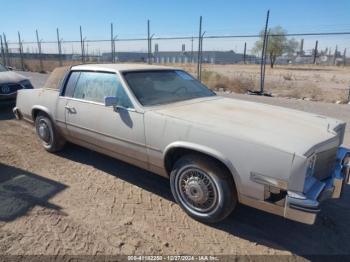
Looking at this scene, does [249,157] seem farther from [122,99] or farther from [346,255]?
[122,99]

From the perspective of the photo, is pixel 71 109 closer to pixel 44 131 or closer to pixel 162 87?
pixel 44 131

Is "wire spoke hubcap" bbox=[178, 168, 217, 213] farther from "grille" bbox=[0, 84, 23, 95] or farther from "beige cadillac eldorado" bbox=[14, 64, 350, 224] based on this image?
"grille" bbox=[0, 84, 23, 95]

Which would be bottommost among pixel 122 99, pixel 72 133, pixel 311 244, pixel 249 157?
pixel 311 244

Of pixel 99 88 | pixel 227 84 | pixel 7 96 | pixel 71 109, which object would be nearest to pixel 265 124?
pixel 99 88

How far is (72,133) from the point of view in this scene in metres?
4.59

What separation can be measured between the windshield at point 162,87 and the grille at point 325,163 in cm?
186

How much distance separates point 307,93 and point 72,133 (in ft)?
38.3

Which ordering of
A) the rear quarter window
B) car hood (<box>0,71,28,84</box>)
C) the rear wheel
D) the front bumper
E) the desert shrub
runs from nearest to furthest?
the front bumper, the rear quarter window, the rear wheel, car hood (<box>0,71,28,84</box>), the desert shrub

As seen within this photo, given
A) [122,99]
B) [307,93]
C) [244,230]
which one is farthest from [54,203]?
[307,93]

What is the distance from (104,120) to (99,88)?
509mm

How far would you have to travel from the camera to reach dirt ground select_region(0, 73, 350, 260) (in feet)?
9.37

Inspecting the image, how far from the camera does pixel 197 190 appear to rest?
3.21 meters

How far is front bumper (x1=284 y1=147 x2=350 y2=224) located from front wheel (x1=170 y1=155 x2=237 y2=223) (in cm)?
61

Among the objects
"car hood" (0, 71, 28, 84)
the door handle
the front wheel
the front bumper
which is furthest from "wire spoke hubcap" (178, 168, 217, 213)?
"car hood" (0, 71, 28, 84)
